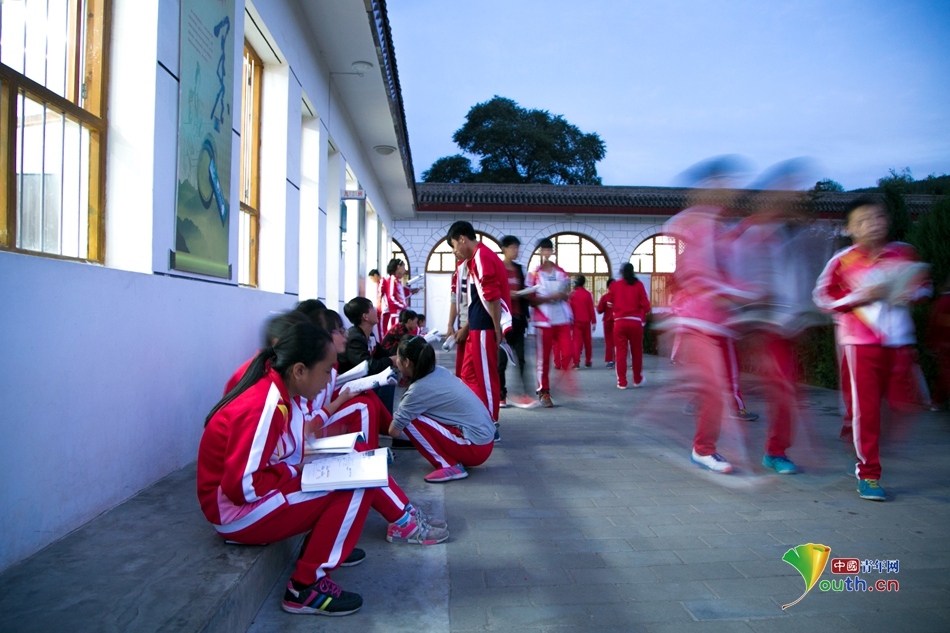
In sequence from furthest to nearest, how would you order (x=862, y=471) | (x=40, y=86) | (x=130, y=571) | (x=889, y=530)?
(x=862, y=471)
(x=889, y=530)
(x=40, y=86)
(x=130, y=571)

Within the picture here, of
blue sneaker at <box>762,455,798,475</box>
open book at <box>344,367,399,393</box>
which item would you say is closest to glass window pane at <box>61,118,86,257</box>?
open book at <box>344,367,399,393</box>

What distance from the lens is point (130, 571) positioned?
2.37 m

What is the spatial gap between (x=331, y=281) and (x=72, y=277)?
666 cm

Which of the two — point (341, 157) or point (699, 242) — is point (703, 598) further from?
point (341, 157)

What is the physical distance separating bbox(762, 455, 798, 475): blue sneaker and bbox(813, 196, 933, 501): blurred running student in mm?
495

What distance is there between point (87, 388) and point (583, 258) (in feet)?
63.9

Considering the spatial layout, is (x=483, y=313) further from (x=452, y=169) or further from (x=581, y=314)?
(x=452, y=169)

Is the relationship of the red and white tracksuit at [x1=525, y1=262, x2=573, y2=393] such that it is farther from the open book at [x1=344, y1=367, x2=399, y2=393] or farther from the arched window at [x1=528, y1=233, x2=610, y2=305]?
the arched window at [x1=528, y1=233, x2=610, y2=305]

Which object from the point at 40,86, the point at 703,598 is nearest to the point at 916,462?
the point at 703,598

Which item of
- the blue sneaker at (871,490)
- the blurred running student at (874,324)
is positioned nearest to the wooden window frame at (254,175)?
the blurred running student at (874,324)

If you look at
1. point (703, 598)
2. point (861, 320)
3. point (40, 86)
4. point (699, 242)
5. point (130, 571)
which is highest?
point (40, 86)

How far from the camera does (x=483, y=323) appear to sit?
5.62 metres

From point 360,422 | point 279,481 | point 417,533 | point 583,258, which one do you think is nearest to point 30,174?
point 279,481

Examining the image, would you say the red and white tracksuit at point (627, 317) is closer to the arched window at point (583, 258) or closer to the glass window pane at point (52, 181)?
the glass window pane at point (52, 181)
